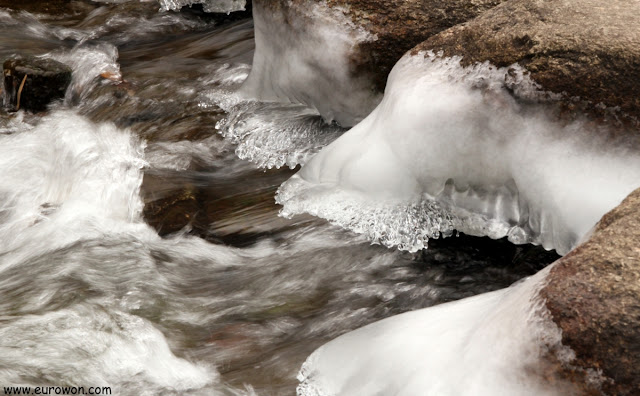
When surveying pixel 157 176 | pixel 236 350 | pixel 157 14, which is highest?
pixel 157 14

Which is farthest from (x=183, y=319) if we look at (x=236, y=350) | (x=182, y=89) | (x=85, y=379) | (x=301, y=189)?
(x=182, y=89)

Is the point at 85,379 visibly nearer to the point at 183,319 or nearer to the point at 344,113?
the point at 183,319

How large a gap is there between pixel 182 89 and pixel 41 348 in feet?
9.30

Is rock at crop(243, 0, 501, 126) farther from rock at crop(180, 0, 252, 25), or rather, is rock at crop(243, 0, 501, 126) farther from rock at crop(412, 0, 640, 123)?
rock at crop(180, 0, 252, 25)

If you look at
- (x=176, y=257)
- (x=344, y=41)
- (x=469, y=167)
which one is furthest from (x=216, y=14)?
(x=469, y=167)

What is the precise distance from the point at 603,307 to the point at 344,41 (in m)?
2.60

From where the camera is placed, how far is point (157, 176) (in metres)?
4.52

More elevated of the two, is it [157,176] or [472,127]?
[472,127]

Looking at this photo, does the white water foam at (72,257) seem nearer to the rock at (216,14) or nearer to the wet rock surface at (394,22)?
the wet rock surface at (394,22)

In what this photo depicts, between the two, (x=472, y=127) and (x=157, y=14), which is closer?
(x=472, y=127)

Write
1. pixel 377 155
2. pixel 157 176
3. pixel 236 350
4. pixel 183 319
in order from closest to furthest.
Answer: pixel 236 350 → pixel 183 319 → pixel 377 155 → pixel 157 176

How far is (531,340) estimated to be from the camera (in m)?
2.35

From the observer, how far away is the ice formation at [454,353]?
233cm

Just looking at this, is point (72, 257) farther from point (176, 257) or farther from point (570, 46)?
point (570, 46)
